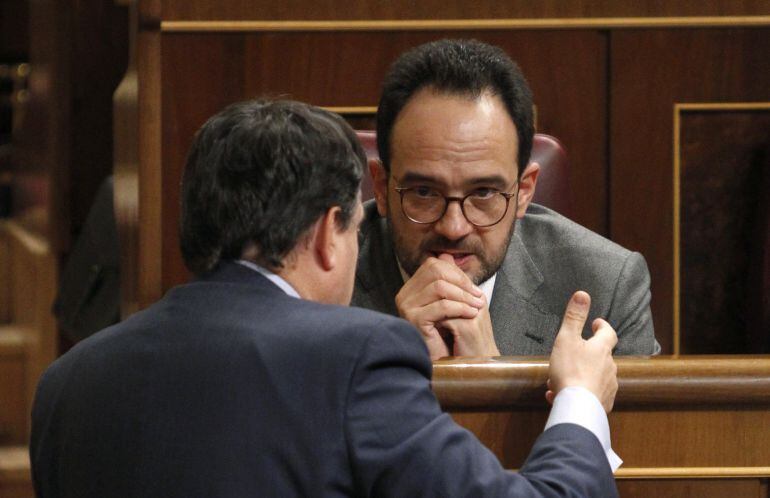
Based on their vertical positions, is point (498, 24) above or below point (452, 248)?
above

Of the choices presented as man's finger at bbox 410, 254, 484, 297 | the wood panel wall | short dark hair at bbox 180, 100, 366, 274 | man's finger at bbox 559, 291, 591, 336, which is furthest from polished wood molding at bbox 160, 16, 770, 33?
short dark hair at bbox 180, 100, 366, 274

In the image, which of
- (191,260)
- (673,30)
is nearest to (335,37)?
(673,30)

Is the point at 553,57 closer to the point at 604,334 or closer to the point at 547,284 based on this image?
the point at 547,284

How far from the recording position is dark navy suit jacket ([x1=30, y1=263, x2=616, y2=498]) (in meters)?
0.95

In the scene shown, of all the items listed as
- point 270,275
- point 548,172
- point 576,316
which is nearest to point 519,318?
point 548,172

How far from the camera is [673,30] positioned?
2.29 meters

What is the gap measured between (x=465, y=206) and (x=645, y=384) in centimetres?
51

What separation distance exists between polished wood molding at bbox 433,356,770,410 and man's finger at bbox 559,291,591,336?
0.04 metres

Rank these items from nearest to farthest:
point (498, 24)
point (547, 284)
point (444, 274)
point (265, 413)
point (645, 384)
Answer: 1. point (265, 413)
2. point (645, 384)
3. point (444, 274)
4. point (547, 284)
5. point (498, 24)

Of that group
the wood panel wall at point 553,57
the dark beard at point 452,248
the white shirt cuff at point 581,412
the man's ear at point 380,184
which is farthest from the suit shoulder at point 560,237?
the white shirt cuff at point 581,412

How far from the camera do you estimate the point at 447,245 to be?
64.7 inches

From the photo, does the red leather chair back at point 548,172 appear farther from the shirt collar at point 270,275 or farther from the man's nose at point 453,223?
the shirt collar at point 270,275

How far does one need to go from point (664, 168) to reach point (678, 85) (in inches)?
6.0

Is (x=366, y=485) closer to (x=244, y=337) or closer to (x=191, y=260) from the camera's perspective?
(x=244, y=337)
